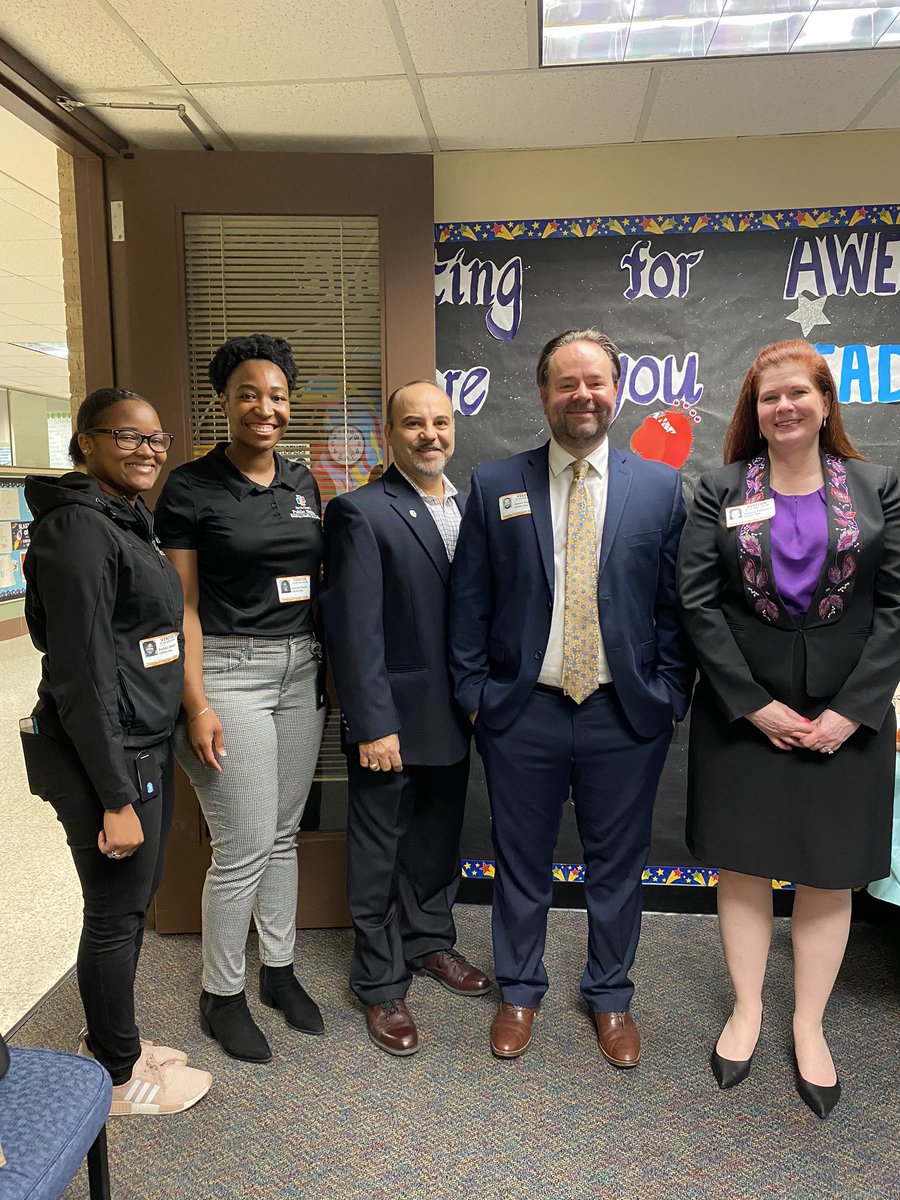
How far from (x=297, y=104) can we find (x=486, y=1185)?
2769 mm

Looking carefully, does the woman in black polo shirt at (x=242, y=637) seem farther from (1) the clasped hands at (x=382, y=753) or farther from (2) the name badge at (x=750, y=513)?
(2) the name badge at (x=750, y=513)

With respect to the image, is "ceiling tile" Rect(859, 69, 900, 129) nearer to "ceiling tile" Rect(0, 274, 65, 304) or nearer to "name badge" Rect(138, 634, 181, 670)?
"name badge" Rect(138, 634, 181, 670)

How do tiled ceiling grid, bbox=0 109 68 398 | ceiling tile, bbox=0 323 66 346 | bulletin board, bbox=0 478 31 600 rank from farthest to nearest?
ceiling tile, bbox=0 323 66 346, bulletin board, bbox=0 478 31 600, tiled ceiling grid, bbox=0 109 68 398

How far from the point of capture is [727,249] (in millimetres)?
2584

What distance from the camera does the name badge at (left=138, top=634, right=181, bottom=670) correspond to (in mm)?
1608

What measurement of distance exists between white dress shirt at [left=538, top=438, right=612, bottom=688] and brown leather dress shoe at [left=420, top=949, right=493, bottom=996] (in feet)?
3.25

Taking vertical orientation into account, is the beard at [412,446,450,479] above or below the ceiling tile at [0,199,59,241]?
below

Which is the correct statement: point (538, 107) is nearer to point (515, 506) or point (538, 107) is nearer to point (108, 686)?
point (515, 506)

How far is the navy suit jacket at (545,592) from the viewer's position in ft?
6.05

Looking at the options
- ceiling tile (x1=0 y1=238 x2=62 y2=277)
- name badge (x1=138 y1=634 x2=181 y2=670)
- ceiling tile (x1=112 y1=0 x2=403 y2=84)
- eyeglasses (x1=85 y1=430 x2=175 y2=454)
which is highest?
ceiling tile (x1=0 y1=238 x2=62 y2=277)

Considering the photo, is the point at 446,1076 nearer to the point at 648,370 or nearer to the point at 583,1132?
the point at 583,1132

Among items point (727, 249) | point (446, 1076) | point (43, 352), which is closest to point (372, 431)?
point (727, 249)

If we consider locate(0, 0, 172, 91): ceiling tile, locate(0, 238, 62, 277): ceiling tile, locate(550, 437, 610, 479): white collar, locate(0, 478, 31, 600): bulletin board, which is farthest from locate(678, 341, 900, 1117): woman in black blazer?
locate(0, 478, 31, 600): bulletin board

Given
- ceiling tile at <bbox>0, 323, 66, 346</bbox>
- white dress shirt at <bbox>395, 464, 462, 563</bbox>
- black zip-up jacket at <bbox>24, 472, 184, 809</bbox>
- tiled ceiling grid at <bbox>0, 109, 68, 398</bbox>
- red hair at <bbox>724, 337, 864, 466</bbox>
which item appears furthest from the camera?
ceiling tile at <bbox>0, 323, 66, 346</bbox>
